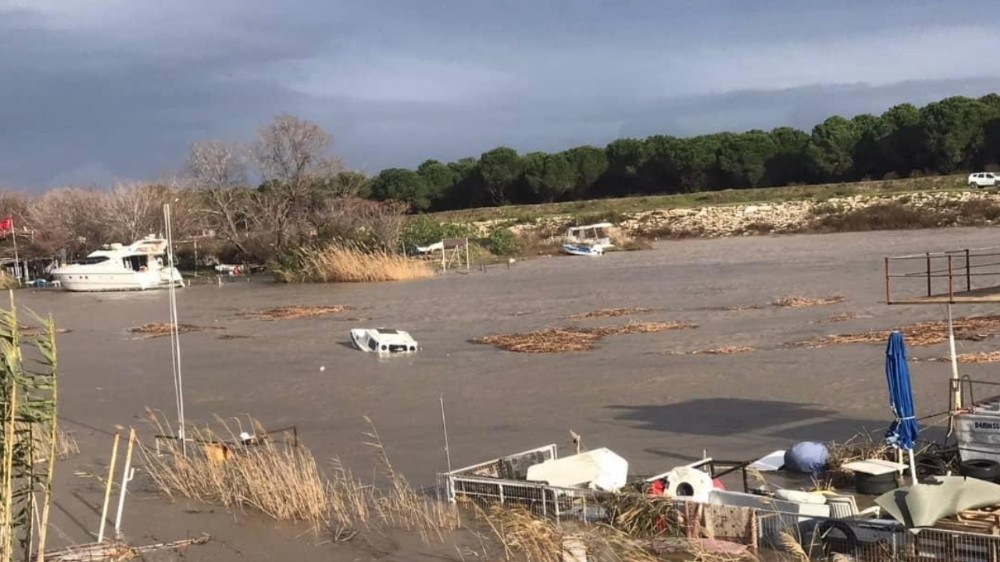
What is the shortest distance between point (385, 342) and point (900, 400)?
15531mm

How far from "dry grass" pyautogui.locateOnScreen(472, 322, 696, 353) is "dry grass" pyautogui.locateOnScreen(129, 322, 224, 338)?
10422mm

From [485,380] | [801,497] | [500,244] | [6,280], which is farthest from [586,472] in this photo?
[6,280]

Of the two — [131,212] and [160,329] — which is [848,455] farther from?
[131,212]

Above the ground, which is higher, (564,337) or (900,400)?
(900,400)

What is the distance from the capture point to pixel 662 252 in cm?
5666

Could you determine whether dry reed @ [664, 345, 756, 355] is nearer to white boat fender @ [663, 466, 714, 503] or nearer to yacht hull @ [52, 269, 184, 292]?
white boat fender @ [663, 466, 714, 503]

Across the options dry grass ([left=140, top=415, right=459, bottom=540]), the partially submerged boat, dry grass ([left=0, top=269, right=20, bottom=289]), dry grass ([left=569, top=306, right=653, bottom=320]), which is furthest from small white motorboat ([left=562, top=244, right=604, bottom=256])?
dry grass ([left=140, top=415, right=459, bottom=540])

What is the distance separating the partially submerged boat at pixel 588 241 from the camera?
5956cm

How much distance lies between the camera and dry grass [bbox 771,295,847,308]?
28141 millimetres

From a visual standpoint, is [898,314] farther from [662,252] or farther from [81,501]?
[662,252]

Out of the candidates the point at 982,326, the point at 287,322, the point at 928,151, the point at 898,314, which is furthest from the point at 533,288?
the point at 928,151

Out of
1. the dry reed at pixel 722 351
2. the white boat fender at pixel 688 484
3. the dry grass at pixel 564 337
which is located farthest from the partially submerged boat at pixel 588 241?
the white boat fender at pixel 688 484

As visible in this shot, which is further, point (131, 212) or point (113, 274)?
point (131, 212)

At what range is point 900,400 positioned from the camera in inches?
386
